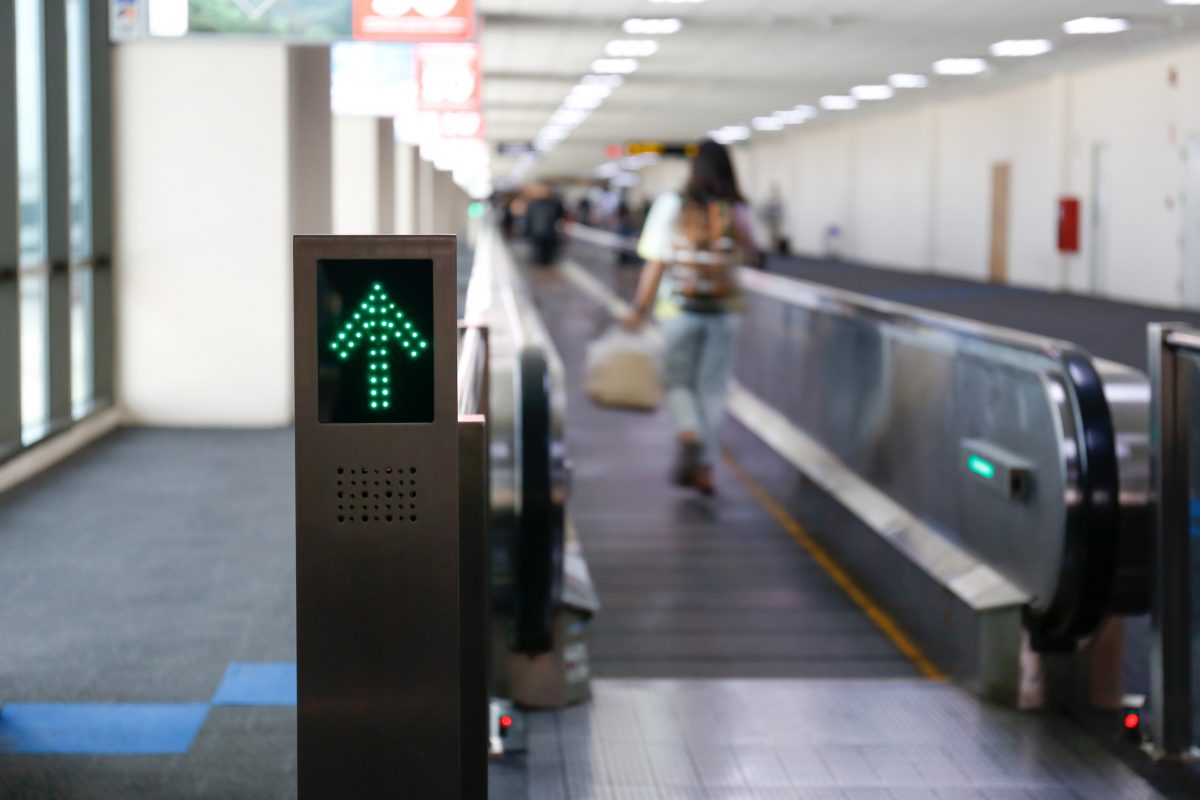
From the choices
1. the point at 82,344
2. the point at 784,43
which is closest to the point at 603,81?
the point at 784,43

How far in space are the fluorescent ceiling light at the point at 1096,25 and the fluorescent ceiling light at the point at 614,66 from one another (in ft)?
24.1

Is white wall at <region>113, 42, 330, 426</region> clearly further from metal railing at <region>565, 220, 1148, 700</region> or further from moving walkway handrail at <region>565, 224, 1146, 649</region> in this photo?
moving walkway handrail at <region>565, 224, 1146, 649</region>

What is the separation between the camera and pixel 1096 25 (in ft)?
72.8

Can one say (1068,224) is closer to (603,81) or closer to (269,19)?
(603,81)

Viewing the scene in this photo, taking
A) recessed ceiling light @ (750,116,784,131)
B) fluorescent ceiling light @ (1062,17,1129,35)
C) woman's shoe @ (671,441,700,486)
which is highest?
recessed ceiling light @ (750,116,784,131)

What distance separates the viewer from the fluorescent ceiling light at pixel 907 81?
29706mm

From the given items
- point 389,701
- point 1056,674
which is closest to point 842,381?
point 1056,674

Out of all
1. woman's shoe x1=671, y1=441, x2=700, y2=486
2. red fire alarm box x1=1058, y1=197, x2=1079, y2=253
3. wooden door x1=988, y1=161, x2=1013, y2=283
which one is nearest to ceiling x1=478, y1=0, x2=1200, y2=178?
wooden door x1=988, y1=161, x2=1013, y2=283

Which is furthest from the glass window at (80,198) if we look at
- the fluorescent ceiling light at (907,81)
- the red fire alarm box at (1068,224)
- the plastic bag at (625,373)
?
the red fire alarm box at (1068,224)

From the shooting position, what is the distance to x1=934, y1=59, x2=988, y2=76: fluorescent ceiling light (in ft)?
88.6

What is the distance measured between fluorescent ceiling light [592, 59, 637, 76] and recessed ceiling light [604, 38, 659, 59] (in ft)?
2.15

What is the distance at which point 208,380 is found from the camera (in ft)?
37.5

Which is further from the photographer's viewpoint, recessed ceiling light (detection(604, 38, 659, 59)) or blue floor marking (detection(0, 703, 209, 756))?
recessed ceiling light (detection(604, 38, 659, 59))

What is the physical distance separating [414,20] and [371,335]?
544 centimetres
